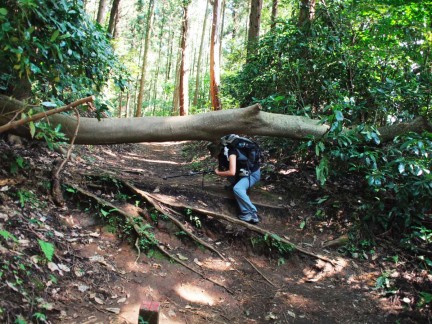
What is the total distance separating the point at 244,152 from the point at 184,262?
2284 mm

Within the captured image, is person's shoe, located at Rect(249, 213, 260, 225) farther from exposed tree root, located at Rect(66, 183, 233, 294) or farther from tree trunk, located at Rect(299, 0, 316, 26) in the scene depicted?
tree trunk, located at Rect(299, 0, 316, 26)

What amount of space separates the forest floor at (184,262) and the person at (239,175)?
10.6 inches

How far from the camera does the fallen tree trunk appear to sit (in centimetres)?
550

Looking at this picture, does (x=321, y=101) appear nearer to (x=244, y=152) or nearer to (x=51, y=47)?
(x=244, y=152)

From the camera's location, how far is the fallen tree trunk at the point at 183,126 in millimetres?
5496

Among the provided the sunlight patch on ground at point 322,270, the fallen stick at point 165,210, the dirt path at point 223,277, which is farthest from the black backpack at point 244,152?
the sunlight patch on ground at point 322,270

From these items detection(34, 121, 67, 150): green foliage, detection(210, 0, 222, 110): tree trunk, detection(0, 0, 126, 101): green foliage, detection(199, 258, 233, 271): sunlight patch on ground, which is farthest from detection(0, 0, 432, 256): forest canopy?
detection(210, 0, 222, 110): tree trunk

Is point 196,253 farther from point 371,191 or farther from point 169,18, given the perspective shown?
point 169,18

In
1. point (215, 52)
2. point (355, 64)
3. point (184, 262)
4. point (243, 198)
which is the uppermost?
point (215, 52)

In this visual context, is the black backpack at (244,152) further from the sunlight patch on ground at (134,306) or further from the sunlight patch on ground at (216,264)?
the sunlight patch on ground at (134,306)

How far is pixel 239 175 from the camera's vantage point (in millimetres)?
6074

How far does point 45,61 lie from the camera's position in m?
4.48

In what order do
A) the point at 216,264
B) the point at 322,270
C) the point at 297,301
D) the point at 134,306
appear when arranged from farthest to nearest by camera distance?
the point at 322,270 < the point at 216,264 < the point at 297,301 < the point at 134,306

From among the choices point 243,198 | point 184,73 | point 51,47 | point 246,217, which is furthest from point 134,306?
point 184,73
